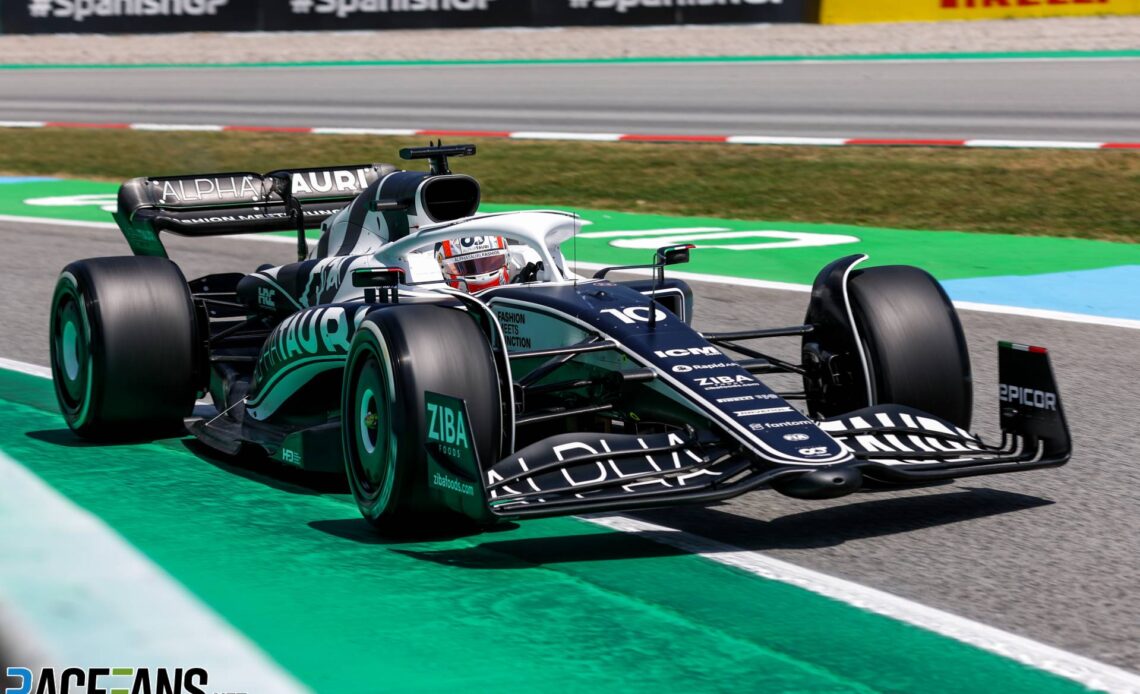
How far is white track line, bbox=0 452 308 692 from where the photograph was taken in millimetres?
2045

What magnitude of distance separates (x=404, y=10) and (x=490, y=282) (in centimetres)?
2472

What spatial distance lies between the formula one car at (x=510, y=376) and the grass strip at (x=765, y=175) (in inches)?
290

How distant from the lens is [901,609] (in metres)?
4.34

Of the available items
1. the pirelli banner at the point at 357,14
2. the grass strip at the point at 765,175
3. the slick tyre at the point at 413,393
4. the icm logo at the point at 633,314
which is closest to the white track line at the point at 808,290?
the icm logo at the point at 633,314

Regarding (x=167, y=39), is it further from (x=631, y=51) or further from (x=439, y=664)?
(x=439, y=664)

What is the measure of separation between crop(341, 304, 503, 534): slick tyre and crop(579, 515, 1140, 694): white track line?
A: 0.57 m

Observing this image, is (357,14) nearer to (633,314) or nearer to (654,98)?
(654,98)

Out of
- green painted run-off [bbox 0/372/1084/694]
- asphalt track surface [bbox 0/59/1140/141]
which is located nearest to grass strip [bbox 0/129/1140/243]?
asphalt track surface [bbox 0/59/1140/141]

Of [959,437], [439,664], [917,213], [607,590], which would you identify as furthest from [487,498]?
[917,213]

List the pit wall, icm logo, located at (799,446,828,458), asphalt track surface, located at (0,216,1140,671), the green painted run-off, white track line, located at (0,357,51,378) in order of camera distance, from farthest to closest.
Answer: the pit wall, white track line, located at (0,357,51,378), icm logo, located at (799,446,828,458), asphalt track surface, located at (0,216,1140,671), the green painted run-off

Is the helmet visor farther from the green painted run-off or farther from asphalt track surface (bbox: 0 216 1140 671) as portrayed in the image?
asphalt track surface (bbox: 0 216 1140 671)

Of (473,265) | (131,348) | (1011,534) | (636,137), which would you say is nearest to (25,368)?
(131,348)

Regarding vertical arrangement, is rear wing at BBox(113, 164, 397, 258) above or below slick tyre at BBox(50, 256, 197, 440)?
above

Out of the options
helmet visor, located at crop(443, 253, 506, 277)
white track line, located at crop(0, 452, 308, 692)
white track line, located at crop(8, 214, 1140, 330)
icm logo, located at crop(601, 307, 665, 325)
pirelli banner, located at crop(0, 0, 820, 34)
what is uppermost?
pirelli banner, located at crop(0, 0, 820, 34)
